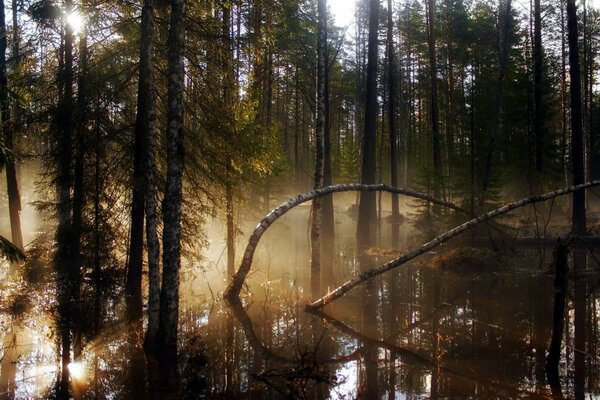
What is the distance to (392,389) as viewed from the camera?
6.10 meters

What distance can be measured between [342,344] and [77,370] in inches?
169

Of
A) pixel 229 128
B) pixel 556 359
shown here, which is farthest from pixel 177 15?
pixel 556 359

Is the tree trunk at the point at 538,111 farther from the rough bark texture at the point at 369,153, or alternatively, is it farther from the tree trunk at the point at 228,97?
the tree trunk at the point at 228,97

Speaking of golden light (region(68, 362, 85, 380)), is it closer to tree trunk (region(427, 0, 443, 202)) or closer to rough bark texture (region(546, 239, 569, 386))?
rough bark texture (region(546, 239, 569, 386))

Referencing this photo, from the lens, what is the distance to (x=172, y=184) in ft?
23.9

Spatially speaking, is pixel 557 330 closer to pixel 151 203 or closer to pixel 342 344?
pixel 342 344

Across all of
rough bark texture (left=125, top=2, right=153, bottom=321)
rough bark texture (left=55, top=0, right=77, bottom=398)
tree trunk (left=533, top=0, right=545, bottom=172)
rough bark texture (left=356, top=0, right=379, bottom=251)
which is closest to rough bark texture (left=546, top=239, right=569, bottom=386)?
rough bark texture (left=55, top=0, right=77, bottom=398)

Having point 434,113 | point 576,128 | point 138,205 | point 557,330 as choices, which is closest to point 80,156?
point 138,205

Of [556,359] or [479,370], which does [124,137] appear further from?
[556,359]

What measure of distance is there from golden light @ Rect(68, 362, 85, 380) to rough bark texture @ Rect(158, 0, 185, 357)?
1.15 m

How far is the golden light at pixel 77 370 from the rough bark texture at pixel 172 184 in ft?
3.77

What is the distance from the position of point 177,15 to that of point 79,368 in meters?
5.76

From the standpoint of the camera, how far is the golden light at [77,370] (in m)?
6.58

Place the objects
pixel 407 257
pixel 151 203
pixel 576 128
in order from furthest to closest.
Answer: pixel 576 128 → pixel 407 257 → pixel 151 203
